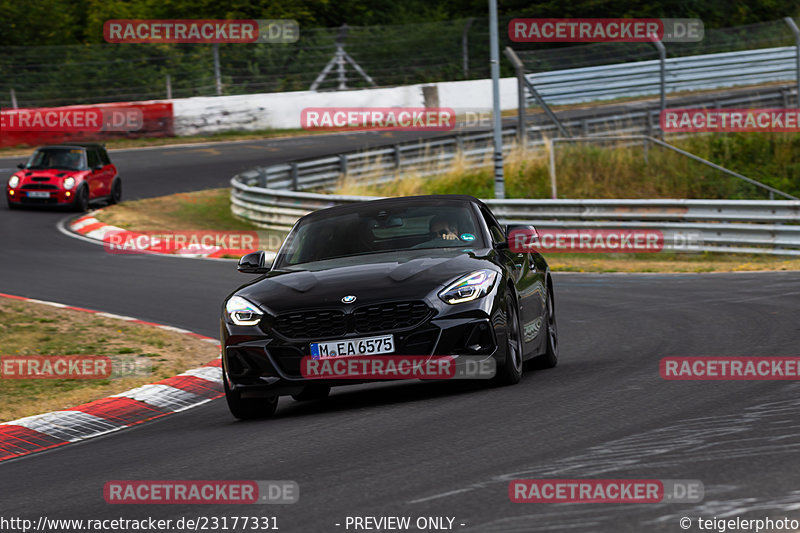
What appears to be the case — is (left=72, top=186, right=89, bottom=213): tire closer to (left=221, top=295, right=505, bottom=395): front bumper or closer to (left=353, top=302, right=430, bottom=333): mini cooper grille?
(left=221, top=295, right=505, bottom=395): front bumper

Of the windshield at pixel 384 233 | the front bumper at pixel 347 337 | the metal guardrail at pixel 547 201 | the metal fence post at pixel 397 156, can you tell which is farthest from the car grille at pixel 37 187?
the front bumper at pixel 347 337

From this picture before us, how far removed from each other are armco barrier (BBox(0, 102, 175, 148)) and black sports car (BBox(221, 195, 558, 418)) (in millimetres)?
30442

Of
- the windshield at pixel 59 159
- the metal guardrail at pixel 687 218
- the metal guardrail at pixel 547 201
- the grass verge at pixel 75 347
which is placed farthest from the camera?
the windshield at pixel 59 159

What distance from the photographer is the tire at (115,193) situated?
29.0m

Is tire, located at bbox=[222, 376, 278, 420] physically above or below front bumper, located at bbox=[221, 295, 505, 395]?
below

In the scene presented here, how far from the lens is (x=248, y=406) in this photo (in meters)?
8.41

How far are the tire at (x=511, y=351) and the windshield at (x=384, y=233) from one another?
0.71 m

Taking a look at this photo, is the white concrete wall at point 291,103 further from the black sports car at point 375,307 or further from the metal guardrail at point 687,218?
the black sports car at point 375,307

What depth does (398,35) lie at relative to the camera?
45312 millimetres

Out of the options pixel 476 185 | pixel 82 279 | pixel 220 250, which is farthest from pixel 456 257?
pixel 476 185

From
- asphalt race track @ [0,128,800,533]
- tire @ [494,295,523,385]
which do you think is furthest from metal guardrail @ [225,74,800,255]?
tire @ [494,295,523,385]

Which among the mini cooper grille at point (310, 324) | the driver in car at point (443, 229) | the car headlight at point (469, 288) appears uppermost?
the driver in car at point (443, 229)

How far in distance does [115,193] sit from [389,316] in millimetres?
22353

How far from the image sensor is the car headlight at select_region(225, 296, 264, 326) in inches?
318
